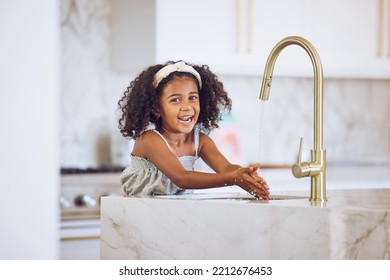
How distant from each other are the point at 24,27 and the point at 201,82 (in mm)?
813

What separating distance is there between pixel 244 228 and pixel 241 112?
2.09m

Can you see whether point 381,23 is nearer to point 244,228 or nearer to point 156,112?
point 156,112

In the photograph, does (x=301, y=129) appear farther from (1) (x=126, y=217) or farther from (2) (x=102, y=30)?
(1) (x=126, y=217)

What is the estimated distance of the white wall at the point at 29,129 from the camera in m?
1.98

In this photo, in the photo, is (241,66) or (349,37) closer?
(241,66)

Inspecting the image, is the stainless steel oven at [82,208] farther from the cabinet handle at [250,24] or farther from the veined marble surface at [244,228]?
the veined marble surface at [244,228]

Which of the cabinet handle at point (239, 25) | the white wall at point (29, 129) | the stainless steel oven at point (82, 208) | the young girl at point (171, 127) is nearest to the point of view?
the young girl at point (171, 127)

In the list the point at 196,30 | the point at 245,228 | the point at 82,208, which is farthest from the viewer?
the point at 196,30

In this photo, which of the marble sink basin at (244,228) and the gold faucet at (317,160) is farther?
the gold faucet at (317,160)

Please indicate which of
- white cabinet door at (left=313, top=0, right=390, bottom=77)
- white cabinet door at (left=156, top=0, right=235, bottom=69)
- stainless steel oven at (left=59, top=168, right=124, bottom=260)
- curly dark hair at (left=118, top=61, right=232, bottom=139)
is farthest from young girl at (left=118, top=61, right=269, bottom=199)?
white cabinet door at (left=313, top=0, right=390, bottom=77)

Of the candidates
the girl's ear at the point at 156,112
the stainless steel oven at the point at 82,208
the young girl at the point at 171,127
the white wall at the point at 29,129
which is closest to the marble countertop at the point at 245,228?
the young girl at the point at 171,127

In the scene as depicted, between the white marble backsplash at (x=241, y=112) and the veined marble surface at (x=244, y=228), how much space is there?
1.56 m

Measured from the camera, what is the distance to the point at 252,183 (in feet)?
3.77

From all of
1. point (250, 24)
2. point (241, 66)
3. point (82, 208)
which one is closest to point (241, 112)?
point (241, 66)
